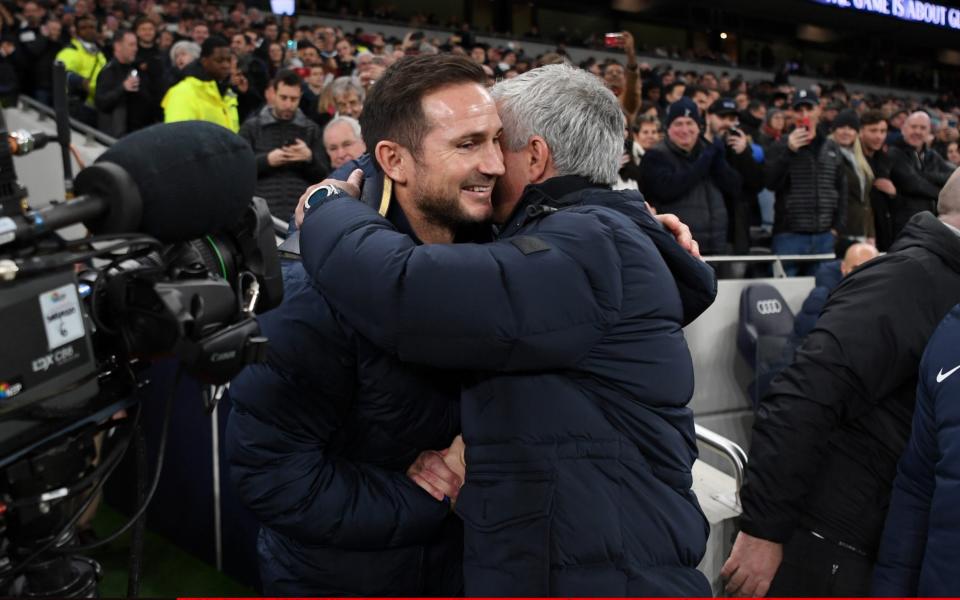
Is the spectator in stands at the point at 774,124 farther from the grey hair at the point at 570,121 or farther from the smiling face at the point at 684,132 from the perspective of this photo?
the grey hair at the point at 570,121

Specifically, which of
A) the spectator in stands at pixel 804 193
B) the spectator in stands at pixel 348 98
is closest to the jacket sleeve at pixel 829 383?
the spectator in stands at pixel 348 98

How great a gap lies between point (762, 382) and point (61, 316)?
166 inches

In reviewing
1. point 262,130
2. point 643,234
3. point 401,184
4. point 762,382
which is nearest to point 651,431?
point 643,234

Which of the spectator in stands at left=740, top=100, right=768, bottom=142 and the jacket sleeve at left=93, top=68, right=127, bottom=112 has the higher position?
the jacket sleeve at left=93, top=68, right=127, bottom=112

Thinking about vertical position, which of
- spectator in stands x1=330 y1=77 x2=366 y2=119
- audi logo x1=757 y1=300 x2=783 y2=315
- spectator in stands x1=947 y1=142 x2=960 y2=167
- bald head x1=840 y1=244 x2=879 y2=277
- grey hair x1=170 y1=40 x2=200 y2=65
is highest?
grey hair x1=170 y1=40 x2=200 y2=65

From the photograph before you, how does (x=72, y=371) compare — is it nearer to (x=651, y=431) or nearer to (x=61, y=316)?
(x=61, y=316)

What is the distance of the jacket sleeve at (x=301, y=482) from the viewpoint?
5.12ft

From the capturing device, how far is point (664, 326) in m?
1.53

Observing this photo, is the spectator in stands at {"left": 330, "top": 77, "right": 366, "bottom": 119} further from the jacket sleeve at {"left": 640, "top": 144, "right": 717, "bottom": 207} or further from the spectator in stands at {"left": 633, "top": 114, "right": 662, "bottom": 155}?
the spectator in stands at {"left": 633, "top": 114, "right": 662, "bottom": 155}

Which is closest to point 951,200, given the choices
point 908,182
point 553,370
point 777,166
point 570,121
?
point 570,121

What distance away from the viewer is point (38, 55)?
8.55 m

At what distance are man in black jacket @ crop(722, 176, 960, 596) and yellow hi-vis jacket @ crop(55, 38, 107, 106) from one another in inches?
290

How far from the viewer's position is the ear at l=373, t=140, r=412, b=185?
1.64m

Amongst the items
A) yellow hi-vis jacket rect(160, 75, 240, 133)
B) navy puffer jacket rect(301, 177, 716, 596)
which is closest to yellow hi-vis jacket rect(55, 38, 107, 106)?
yellow hi-vis jacket rect(160, 75, 240, 133)
